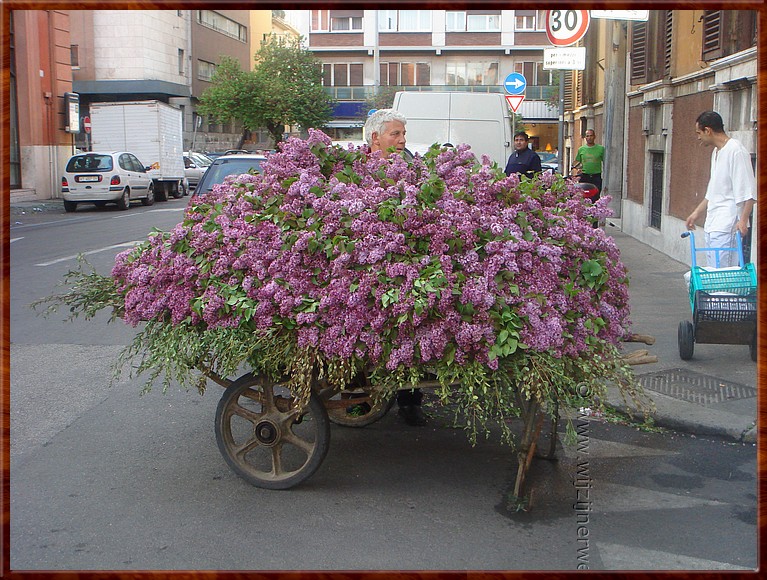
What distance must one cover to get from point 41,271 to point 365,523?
9922 mm

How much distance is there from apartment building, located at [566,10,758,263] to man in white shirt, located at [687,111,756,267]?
1055 mm

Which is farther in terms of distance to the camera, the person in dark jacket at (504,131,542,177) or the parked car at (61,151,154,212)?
the parked car at (61,151,154,212)

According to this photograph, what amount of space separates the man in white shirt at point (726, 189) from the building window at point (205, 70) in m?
51.5

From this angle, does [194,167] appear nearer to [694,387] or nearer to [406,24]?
[406,24]

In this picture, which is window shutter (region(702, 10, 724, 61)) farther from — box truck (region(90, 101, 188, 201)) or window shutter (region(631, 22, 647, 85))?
box truck (region(90, 101, 188, 201))

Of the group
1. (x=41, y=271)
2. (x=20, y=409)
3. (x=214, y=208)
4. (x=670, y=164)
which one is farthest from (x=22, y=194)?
(x=214, y=208)

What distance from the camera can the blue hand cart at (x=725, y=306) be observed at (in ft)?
22.2

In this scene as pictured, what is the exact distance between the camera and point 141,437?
563 cm

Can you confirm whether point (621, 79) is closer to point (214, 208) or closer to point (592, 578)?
point (214, 208)

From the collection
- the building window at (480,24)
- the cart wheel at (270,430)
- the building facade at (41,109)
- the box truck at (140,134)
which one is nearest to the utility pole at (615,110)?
the cart wheel at (270,430)

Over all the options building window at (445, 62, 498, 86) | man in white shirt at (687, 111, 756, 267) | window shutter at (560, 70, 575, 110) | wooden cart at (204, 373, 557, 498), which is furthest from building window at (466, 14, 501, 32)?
wooden cart at (204, 373, 557, 498)

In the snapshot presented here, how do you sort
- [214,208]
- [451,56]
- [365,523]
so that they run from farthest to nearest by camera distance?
[451,56], [214,208], [365,523]

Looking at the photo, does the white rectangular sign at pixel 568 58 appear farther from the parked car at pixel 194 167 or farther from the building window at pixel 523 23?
the building window at pixel 523 23

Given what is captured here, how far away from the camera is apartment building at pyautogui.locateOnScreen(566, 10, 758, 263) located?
1028 centimetres
